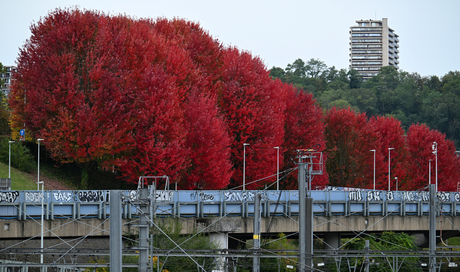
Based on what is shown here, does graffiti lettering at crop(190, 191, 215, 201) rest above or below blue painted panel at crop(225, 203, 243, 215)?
above

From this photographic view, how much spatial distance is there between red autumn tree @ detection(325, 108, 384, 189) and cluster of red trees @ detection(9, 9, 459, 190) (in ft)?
32.6

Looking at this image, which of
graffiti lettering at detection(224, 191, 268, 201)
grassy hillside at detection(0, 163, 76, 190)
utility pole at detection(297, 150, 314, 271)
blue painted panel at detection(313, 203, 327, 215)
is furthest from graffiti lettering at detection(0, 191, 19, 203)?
blue painted panel at detection(313, 203, 327, 215)

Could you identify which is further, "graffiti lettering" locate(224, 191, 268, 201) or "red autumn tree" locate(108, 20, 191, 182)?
"red autumn tree" locate(108, 20, 191, 182)

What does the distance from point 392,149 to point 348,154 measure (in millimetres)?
11797

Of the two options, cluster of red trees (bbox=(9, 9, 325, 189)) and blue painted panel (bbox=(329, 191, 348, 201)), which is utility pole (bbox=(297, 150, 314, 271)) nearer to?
blue painted panel (bbox=(329, 191, 348, 201))

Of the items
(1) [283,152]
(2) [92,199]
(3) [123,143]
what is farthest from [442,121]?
(2) [92,199]

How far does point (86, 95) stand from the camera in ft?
180

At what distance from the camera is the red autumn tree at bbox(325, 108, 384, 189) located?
81000 millimetres

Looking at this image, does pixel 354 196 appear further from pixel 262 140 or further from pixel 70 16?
pixel 70 16

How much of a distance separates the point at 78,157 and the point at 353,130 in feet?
A: 136

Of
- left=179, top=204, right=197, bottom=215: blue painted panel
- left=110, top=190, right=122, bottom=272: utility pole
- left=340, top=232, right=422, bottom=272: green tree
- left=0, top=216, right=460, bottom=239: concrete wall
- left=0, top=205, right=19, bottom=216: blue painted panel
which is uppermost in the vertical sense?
left=110, top=190, right=122, bottom=272: utility pole

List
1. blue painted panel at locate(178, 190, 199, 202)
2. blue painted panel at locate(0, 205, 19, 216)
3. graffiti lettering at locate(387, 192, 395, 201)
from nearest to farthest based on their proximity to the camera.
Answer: blue painted panel at locate(0, 205, 19, 216)
blue painted panel at locate(178, 190, 199, 202)
graffiti lettering at locate(387, 192, 395, 201)

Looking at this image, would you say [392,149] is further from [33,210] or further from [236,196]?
[33,210]

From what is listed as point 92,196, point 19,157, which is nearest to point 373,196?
point 92,196
